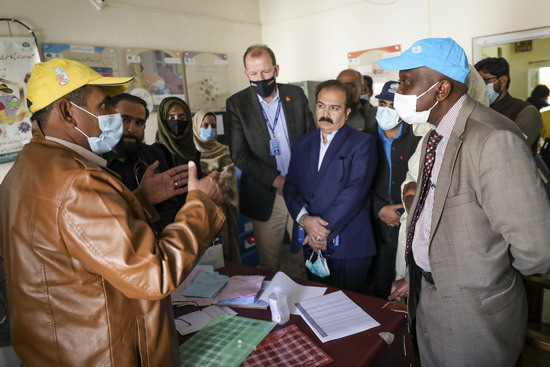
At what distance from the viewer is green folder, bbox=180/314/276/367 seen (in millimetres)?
1304

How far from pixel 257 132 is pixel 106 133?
5.38 feet

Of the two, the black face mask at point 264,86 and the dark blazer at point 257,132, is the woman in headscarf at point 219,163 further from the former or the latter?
the black face mask at point 264,86

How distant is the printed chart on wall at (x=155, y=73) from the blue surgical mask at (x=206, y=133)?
100 centimetres

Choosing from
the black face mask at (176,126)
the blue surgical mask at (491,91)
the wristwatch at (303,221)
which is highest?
the blue surgical mask at (491,91)

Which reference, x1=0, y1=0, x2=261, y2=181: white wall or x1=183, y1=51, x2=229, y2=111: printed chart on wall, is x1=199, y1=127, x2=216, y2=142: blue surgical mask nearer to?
x1=0, y1=0, x2=261, y2=181: white wall

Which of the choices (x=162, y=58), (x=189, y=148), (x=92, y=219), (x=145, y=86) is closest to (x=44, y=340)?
(x=92, y=219)

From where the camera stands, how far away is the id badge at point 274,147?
111 inches

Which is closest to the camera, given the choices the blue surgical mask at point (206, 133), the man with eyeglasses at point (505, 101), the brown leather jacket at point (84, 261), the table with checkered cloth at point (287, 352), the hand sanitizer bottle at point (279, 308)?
the brown leather jacket at point (84, 261)

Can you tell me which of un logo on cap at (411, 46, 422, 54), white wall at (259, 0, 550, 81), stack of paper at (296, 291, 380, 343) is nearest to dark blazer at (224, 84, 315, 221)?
stack of paper at (296, 291, 380, 343)

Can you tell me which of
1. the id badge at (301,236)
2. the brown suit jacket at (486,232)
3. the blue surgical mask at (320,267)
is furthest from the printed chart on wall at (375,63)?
the brown suit jacket at (486,232)

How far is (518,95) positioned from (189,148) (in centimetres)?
420

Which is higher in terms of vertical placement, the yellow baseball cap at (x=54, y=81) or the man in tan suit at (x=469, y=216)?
the yellow baseball cap at (x=54, y=81)

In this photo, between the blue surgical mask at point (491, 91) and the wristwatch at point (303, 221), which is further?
the blue surgical mask at point (491, 91)

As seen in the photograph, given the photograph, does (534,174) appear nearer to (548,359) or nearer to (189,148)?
(548,359)
